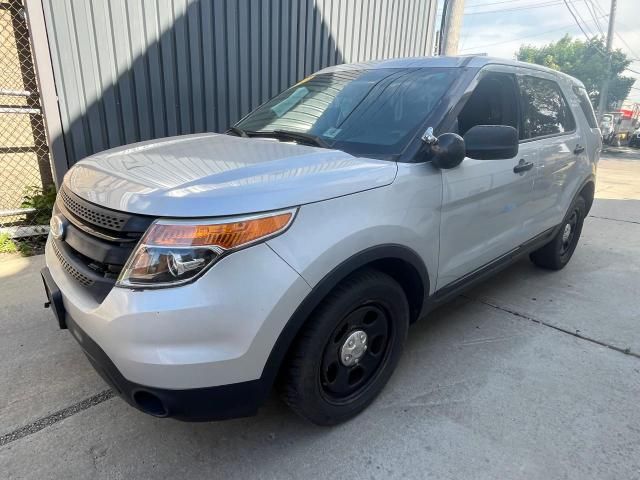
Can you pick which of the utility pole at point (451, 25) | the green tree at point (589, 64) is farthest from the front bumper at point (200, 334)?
the green tree at point (589, 64)

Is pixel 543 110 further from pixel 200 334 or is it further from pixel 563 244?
pixel 200 334

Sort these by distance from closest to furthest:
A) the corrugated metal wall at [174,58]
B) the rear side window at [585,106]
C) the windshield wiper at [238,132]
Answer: the windshield wiper at [238,132]
the rear side window at [585,106]
the corrugated metal wall at [174,58]

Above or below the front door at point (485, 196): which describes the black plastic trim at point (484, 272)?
below

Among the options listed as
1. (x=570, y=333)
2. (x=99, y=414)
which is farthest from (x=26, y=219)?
(x=570, y=333)

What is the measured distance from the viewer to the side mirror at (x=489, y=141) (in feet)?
7.82

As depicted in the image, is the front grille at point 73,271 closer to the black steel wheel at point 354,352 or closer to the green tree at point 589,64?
the black steel wheel at point 354,352

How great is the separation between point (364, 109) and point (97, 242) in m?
1.65

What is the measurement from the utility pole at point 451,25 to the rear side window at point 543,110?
4.13m

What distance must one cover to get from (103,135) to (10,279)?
1.76 m

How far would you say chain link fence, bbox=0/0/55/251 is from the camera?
455cm

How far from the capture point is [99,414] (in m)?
2.33

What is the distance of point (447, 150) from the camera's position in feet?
7.45

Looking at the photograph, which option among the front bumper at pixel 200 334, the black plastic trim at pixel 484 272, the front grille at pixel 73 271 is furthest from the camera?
the black plastic trim at pixel 484 272

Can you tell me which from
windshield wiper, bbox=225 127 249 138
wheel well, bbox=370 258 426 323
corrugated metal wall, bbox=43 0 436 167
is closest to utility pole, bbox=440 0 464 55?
corrugated metal wall, bbox=43 0 436 167
